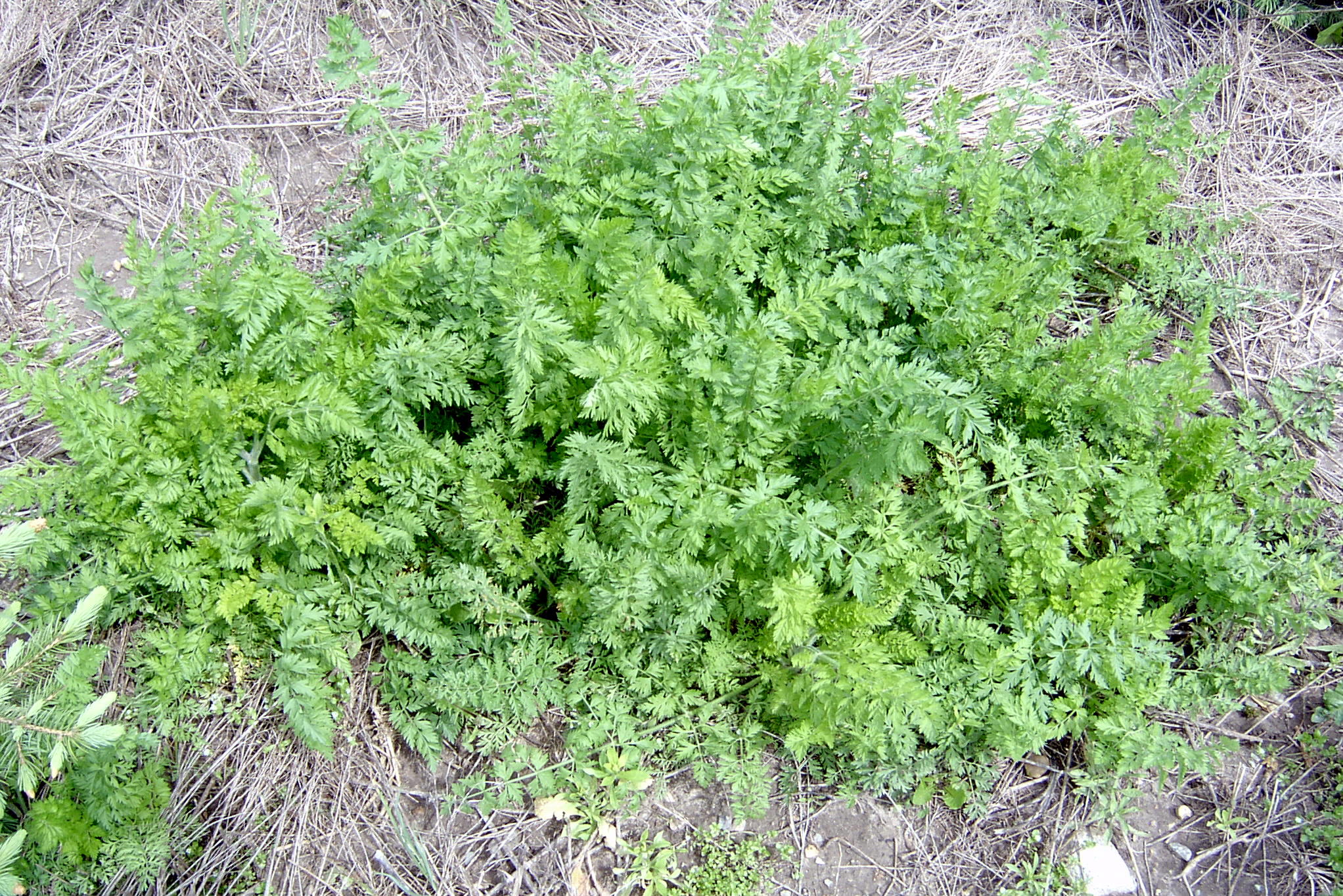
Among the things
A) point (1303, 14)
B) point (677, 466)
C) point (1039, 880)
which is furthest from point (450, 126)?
point (1303, 14)

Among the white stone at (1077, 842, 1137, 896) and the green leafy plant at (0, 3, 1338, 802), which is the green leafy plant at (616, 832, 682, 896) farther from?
the white stone at (1077, 842, 1137, 896)

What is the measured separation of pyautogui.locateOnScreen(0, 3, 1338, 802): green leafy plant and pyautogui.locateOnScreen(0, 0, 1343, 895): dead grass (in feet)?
0.89

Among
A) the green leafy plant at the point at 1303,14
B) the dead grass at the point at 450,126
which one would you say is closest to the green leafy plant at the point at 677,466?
the dead grass at the point at 450,126

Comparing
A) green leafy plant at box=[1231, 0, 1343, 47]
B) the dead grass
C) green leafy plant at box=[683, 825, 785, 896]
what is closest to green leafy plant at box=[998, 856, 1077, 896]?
the dead grass

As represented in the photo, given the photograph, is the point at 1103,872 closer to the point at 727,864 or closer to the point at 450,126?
the point at 727,864

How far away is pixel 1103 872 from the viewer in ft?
9.75

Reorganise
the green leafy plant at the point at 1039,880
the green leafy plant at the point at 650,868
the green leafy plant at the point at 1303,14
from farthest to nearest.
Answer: the green leafy plant at the point at 1303,14
the green leafy plant at the point at 1039,880
the green leafy plant at the point at 650,868

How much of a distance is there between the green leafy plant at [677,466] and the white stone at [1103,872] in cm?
33

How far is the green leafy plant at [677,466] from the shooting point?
2.81 metres

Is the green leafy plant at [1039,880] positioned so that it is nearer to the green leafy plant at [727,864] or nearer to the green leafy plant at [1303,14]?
the green leafy plant at [727,864]

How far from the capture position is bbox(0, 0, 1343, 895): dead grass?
2.91 metres

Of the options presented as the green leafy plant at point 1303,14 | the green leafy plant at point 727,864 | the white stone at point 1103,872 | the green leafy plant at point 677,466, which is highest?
the green leafy plant at point 1303,14

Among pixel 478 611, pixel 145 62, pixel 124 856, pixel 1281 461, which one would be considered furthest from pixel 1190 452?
pixel 145 62

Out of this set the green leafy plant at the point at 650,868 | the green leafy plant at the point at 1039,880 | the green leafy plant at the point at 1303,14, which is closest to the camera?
the green leafy plant at the point at 650,868
